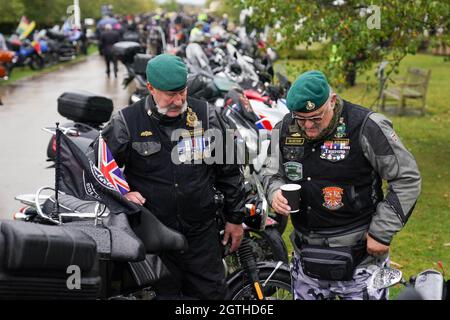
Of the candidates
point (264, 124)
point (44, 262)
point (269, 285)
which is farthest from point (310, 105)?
point (264, 124)

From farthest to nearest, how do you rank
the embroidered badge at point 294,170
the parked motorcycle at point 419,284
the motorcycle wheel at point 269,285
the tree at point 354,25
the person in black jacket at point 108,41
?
the person in black jacket at point 108,41 < the tree at point 354,25 < the motorcycle wheel at point 269,285 < the embroidered badge at point 294,170 < the parked motorcycle at point 419,284

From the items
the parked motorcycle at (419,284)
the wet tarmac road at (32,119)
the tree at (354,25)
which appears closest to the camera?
the parked motorcycle at (419,284)

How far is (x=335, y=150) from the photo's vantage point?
375 cm

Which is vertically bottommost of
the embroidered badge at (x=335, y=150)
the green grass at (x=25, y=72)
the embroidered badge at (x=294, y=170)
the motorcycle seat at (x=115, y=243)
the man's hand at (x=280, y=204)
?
the green grass at (x=25, y=72)

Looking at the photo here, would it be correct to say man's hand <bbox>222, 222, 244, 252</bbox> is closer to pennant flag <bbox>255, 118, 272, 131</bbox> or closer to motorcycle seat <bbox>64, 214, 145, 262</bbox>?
motorcycle seat <bbox>64, 214, 145, 262</bbox>

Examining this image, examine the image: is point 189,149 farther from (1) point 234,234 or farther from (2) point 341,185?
(2) point 341,185

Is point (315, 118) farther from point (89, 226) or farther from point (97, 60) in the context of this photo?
point (97, 60)

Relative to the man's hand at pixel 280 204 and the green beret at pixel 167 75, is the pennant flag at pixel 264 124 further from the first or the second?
the man's hand at pixel 280 204

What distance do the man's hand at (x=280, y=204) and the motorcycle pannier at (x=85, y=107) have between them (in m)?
2.86

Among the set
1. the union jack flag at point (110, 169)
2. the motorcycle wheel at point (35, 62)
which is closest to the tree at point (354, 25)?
the union jack flag at point (110, 169)

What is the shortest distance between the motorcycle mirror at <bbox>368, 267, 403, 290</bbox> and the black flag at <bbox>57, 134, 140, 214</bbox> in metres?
1.28

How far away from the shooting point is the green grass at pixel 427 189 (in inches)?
260

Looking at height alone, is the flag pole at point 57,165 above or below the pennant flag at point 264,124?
above

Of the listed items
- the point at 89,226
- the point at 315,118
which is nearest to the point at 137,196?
the point at 89,226
